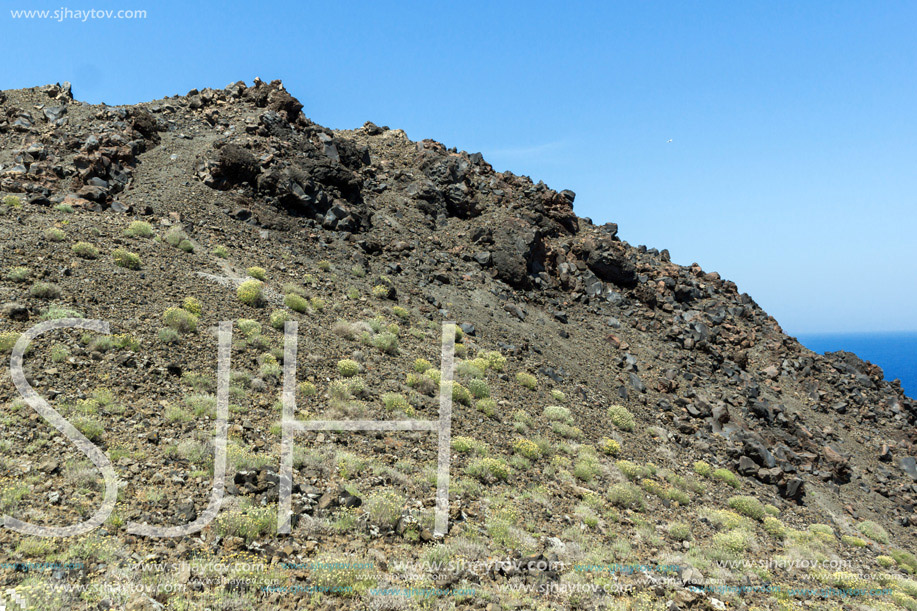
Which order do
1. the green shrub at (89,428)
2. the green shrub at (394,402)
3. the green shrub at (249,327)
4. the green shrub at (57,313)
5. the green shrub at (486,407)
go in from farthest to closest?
1. the green shrub at (486,407)
2. the green shrub at (249,327)
3. the green shrub at (394,402)
4. the green shrub at (57,313)
5. the green shrub at (89,428)

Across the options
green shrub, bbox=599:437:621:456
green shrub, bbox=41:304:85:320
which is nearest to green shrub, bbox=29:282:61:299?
green shrub, bbox=41:304:85:320

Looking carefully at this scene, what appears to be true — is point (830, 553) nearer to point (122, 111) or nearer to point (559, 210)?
point (559, 210)

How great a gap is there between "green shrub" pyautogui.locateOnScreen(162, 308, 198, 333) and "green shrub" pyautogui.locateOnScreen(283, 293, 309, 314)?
4168 millimetres

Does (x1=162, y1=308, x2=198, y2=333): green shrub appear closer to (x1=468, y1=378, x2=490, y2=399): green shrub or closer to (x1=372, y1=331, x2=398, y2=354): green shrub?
(x1=372, y1=331, x2=398, y2=354): green shrub

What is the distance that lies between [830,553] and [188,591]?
1705 cm

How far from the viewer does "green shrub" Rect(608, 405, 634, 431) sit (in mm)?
19297

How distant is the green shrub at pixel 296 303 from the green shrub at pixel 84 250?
6.09 meters

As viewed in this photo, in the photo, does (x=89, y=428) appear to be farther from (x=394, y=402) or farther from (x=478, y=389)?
(x=478, y=389)

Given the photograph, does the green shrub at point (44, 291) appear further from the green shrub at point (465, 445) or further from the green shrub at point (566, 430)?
the green shrub at point (566, 430)

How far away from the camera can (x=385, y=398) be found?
1438 centimetres

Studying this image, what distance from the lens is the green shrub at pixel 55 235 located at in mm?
15773

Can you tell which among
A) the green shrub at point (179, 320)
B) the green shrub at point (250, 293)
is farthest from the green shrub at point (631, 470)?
the green shrub at point (179, 320)

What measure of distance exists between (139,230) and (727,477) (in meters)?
24.0

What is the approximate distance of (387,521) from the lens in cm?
928
